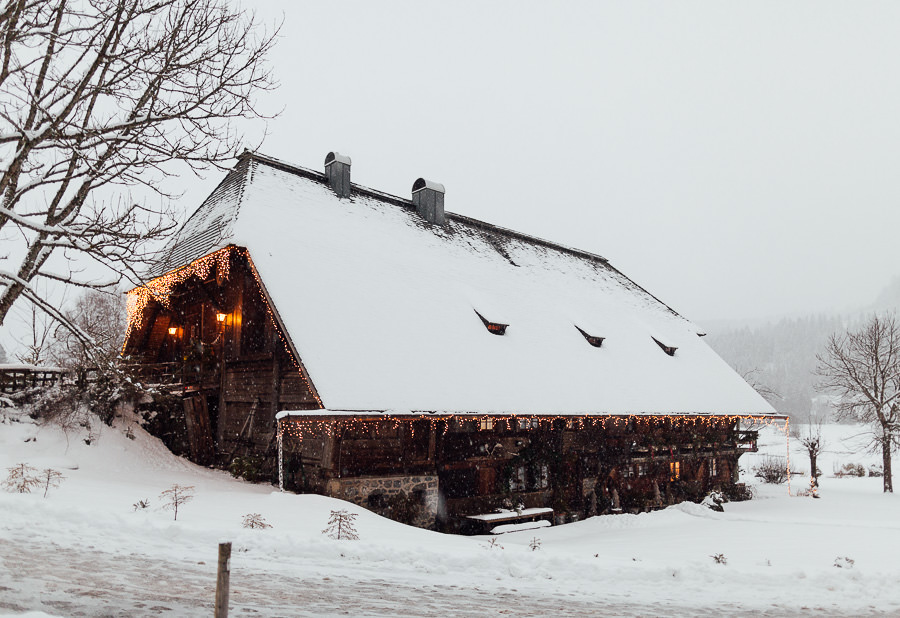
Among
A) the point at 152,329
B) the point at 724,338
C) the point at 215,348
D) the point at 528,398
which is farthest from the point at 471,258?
the point at 724,338

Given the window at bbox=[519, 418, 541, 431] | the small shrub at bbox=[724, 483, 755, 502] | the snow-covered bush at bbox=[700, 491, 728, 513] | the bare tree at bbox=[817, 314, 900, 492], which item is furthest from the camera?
the bare tree at bbox=[817, 314, 900, 492]

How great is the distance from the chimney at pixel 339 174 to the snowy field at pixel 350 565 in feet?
32.5

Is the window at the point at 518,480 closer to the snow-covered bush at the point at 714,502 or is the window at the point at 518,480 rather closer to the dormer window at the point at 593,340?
the dormer window at the point at 593,340

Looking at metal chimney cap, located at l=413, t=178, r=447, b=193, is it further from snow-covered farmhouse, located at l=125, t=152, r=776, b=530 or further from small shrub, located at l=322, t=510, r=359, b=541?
small shrub, located at l=322, t=510, r=359, b=541

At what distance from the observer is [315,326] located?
13.3m

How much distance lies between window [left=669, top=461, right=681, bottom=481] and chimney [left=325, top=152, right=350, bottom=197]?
14.8 meters

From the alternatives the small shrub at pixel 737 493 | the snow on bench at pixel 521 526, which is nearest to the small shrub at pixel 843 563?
the snow on bench at pixel 521 526

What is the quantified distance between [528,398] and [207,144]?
9.44m

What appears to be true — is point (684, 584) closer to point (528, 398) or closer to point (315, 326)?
point (528, 398)

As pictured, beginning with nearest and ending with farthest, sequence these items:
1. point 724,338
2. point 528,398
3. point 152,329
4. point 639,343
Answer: point 528,398 < point 152,329 < point 639,343 < point 724,338

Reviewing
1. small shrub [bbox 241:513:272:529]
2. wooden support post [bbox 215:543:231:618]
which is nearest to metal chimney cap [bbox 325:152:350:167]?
small shrub [bbox 241:513:272:529]

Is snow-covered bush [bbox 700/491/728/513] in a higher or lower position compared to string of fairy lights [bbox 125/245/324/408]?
lower

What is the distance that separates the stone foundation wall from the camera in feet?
42.5

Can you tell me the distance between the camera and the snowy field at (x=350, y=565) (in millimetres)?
6793
